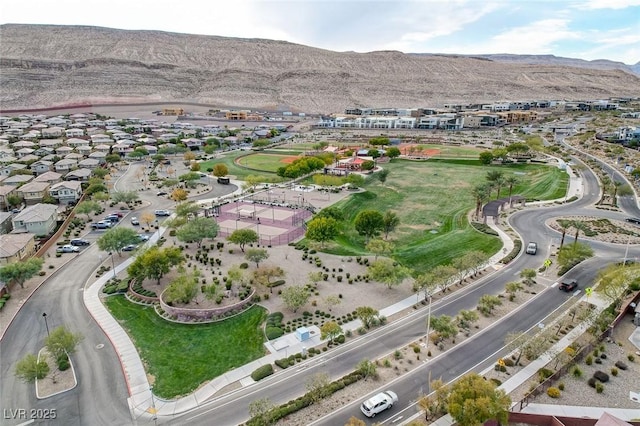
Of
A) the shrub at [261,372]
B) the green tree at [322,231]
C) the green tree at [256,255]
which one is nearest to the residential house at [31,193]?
the green tree at [256,255]

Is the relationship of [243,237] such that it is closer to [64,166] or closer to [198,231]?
[198,231]

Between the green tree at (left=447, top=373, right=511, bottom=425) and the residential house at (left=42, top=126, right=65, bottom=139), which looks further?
the residential house at (left=42, top=126, right=65, bottom=139)

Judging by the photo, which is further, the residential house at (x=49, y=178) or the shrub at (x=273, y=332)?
the residential house at (x=49, y=178)

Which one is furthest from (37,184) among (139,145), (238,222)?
(139,145)

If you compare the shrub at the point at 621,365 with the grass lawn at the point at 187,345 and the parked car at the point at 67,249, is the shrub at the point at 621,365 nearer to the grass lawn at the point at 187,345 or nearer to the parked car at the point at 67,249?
the grass lawn at the point at 187,345

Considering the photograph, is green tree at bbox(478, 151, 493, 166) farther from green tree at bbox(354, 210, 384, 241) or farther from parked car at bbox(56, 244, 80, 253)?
parked car at bbox(56, 244, 80, 253)

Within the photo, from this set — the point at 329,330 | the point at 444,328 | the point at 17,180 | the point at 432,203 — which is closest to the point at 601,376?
the point at 444,328

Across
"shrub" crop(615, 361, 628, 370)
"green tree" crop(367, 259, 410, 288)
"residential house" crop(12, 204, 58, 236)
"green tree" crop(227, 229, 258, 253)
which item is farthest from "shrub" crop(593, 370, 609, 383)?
"residential house" crop(12, 204, 58, 236)
